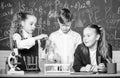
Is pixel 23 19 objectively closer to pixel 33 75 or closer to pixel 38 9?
pixel 38 9

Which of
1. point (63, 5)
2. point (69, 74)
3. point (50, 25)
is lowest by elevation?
point (69, 74)

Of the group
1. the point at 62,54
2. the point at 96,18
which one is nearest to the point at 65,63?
the point at 62,54

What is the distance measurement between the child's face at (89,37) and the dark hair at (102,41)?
0.15 feet

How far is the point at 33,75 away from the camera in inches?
119

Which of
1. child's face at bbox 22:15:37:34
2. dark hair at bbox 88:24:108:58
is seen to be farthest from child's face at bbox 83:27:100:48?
child's face at bbox 22:15:37:34

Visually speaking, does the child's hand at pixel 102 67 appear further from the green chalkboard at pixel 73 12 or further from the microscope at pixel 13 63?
the microscope at pixel 13 63

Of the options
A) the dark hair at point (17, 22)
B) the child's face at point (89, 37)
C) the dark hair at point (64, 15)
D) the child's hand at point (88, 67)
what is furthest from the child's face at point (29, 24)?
the child's hand at point (88, 67)

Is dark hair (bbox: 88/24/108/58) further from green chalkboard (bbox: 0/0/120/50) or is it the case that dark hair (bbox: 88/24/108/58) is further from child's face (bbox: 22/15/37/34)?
child's face (bbox: 22/15/37/34)

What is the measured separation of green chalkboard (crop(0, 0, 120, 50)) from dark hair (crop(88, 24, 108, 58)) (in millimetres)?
49

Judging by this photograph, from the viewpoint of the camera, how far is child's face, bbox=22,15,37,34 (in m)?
3.42

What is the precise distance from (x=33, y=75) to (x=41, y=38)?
562 millimetres

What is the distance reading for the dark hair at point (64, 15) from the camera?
3.44 meters

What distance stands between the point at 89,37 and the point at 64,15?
16.3 inches

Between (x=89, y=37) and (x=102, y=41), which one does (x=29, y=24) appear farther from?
(x=102, y=41)
